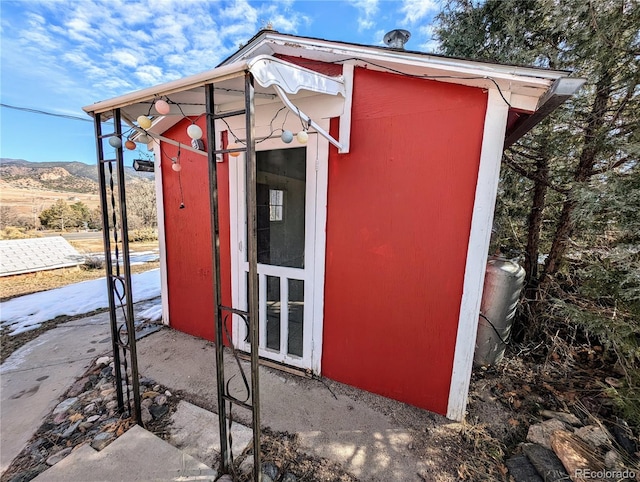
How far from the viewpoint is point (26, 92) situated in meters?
7.23

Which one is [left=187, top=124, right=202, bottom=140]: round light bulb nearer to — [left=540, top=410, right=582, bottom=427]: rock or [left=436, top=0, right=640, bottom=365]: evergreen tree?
[left=436, top=0, right=640, bottom=365]: evergreen tree

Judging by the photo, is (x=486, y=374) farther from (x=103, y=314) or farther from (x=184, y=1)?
(x=184, y=1)

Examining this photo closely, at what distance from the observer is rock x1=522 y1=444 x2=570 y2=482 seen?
1485 millimetres

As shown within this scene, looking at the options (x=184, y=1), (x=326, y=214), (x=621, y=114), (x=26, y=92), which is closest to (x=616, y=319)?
(x=621, y=114)

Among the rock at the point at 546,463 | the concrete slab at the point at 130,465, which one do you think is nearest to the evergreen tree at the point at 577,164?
the rock at the point at 546,463

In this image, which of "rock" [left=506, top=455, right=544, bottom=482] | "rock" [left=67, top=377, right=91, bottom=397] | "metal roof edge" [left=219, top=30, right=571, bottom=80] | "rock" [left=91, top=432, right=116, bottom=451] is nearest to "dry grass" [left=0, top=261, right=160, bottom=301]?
"rock" [left=67, top=377, right=91, bottom=397]

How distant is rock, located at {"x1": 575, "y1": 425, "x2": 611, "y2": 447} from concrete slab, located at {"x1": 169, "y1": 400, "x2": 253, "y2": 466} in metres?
2.38

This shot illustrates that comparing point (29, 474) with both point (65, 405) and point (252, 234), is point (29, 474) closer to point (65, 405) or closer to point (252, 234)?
point (65, 405)

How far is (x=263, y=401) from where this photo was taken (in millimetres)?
2201

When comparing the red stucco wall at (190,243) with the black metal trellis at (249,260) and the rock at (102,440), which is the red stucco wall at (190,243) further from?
the black metal trellis at (249,260)

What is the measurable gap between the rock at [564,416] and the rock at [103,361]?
4.29m

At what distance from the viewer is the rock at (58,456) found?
1.64 meters

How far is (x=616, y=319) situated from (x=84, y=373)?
16.6 ft

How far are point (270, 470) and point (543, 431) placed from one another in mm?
1975
